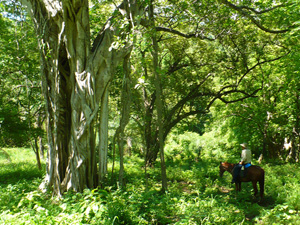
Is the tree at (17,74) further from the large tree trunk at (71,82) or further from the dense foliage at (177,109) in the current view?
the large tree trunk at (71,82)

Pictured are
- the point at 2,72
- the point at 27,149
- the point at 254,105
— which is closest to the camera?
the point at 2,72

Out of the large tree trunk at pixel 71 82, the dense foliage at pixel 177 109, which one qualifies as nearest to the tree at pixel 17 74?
the dense foliage at pixel 177 109

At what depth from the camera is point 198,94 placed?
13.5 metres

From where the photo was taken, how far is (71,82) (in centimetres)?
667

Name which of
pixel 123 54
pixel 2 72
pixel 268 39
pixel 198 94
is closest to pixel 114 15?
pixel 123 54

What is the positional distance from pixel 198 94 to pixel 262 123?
4.50m

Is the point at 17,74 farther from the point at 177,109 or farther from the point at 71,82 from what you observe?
the point at 177,109

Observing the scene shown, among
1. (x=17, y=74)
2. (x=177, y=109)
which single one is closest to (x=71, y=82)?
(x=17, y=74)

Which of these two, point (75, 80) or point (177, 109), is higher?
point (177, 109)

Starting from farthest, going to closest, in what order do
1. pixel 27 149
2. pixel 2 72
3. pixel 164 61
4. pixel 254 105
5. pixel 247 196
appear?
pixel 27 149 → pixel 254 105 → pixel 164 61 → pixel 2 72 → pixel 247 196

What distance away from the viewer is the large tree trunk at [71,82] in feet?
21.0

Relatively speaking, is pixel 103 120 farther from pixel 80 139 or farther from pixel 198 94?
pixel 198 94

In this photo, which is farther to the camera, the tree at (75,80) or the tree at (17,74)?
the tree at (17,74)

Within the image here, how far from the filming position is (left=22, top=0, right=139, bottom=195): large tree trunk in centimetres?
641
